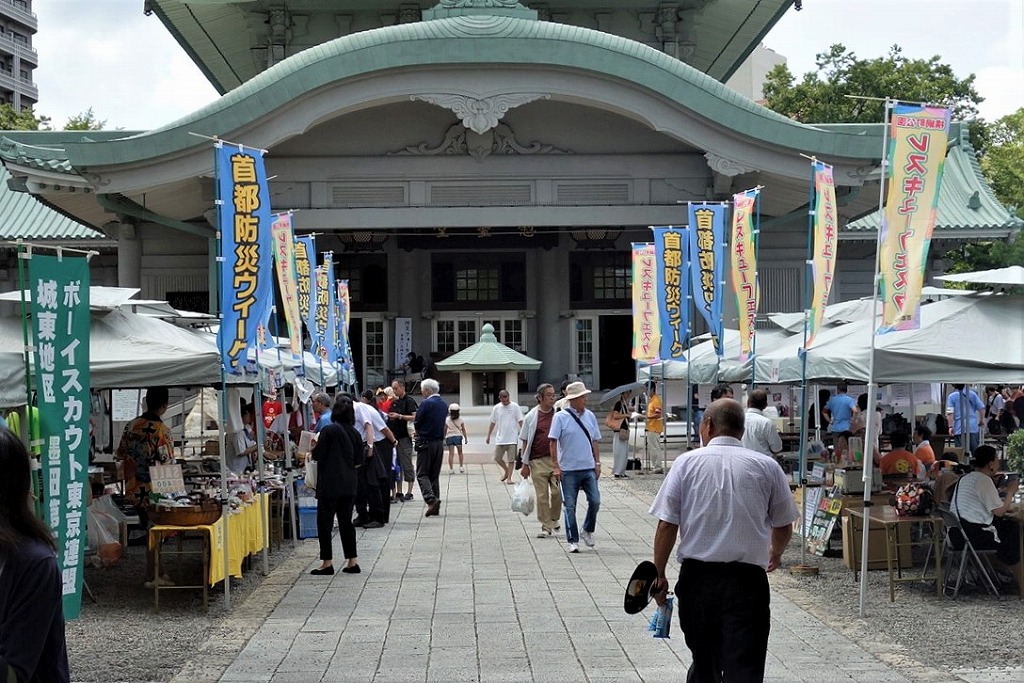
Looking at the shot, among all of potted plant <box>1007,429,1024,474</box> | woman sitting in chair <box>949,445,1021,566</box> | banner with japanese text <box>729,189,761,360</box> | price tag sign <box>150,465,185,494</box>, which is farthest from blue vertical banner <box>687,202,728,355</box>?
price tag sign <box>150,465,185,494</box>

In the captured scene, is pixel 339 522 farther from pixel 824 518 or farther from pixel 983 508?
pixel 983 508

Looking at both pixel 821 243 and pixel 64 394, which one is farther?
pixel 821 243

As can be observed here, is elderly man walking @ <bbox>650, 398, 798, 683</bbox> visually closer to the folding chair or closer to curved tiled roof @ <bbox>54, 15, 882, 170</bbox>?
the folding chair

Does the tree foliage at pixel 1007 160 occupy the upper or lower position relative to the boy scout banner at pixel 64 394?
upper

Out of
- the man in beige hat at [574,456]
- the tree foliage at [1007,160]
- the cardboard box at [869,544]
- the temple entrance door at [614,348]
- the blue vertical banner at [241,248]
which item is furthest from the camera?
the tree foliage at [1007,160]

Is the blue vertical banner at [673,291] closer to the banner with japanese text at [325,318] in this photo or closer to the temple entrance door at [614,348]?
the banner with japanese text at [325,318]

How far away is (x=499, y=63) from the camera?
27.0 metres

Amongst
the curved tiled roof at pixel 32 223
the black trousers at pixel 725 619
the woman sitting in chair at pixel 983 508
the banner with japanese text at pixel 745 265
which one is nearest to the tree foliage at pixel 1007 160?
the curved tiled roof at pixel 32 223

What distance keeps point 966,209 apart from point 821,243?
844 inches

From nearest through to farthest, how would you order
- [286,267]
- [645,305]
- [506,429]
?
[286,267], [506,429], [645,305]

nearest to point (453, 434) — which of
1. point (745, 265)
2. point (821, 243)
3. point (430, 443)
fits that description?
point (430, 443)

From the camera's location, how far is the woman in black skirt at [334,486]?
1281 cm

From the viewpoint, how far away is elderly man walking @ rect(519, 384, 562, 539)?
15.3 m

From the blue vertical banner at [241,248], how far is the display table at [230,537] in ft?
4.53
